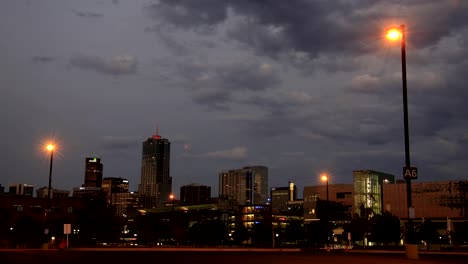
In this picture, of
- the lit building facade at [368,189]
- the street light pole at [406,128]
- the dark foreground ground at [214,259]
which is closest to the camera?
the street light pole at [406,128]

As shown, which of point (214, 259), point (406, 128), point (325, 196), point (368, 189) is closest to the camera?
point (406, 128)

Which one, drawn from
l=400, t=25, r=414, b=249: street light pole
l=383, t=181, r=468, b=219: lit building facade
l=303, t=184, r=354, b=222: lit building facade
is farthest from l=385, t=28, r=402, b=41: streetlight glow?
l=303, t=184, r=354, b=222: lit building facade

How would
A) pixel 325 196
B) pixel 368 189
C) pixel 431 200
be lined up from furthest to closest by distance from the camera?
1. pixel 325 196
2. pixel 368 189
3. pixel 431 200

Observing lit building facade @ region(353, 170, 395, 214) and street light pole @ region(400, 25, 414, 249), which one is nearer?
street light pole @ region(400, 25, 414, 249)

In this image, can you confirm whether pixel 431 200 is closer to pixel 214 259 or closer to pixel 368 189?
pixel 368 189

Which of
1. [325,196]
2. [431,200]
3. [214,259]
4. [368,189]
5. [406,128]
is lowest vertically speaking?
[214,259]

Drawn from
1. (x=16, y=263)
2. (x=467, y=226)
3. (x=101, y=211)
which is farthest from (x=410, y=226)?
(x=467, y=226)

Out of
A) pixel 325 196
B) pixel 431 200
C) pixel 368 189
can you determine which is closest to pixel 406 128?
pixel 431 200

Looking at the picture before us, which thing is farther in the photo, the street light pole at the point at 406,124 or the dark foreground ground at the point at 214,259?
the dark foreground ground at the point at 214,259

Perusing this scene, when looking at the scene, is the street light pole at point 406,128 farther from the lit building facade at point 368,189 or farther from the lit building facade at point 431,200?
the lit building facade at point 368,189

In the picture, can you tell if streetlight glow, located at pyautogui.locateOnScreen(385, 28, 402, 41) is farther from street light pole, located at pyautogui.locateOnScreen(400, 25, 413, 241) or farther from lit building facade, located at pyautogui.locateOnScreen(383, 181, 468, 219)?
lit building facade, located at pyautogui.locateOnScreen(383, 181, 468, 219)

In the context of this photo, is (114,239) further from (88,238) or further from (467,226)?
(467,226)

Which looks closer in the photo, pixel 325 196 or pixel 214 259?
pixel 214 259

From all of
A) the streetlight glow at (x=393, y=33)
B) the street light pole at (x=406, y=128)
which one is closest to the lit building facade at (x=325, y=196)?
the street light pole at (x=406, y=128)
